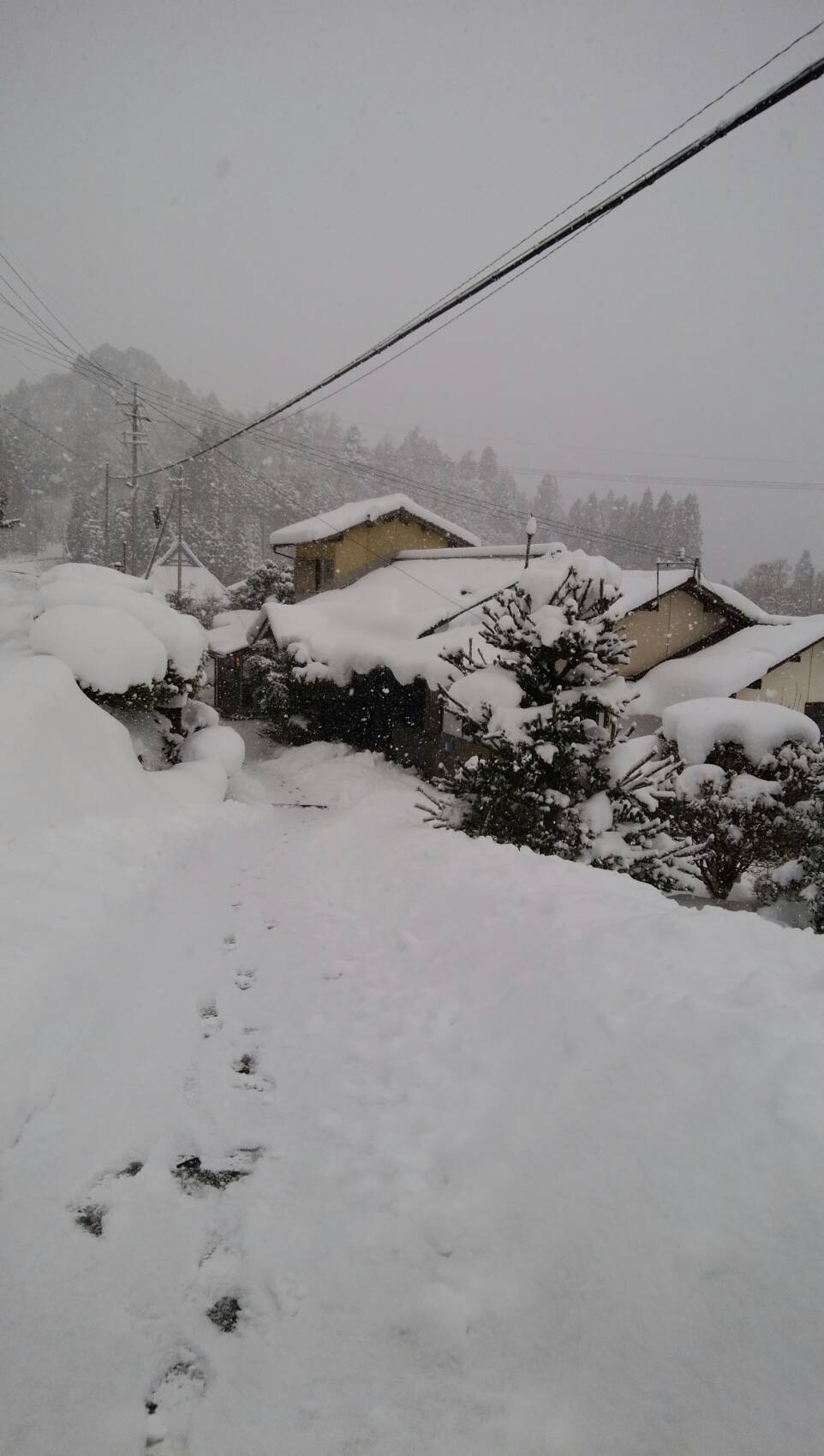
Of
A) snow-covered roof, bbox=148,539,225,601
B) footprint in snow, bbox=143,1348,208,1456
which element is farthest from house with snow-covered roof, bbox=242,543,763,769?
snow-covered roof, bbox=148,539,225,601

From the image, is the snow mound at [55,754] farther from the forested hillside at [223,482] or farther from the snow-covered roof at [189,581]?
the snow-covered roof at [189,581]

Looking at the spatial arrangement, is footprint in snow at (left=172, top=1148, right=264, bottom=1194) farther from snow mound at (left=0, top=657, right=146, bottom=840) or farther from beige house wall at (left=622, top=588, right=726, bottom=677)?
beige house wall at (left=622, top=588, right=726, bottom=677)

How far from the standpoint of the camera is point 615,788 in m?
7.88

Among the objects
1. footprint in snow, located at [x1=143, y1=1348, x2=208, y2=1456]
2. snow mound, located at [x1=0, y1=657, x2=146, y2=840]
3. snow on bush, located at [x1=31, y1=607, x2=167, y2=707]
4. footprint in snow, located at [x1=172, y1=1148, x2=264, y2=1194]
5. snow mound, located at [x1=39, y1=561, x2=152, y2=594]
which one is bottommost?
footprint in snow, located at [x1=172, y1=1148, x2=264, y2=1194]

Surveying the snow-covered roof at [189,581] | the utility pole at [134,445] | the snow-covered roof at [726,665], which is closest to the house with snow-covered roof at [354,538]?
the utility pole at [134,445]

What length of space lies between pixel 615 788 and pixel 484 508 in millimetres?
88985

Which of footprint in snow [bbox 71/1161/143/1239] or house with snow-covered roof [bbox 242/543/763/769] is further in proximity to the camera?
house with snow-covered roof [bbox 242/543/763/769]

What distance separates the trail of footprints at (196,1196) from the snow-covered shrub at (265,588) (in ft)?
84.7

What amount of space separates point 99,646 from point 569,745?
7.01 metres

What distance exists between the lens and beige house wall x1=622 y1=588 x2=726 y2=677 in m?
18.6

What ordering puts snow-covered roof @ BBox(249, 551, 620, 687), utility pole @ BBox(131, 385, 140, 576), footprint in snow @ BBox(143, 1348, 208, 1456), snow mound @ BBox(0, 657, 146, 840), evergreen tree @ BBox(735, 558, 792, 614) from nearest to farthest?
footprint in snow @ BBox(143, 1348, 208, 1456) → snow mound @ BBox(0, 657, 146, 840) → snow-covered roof @ BBox(249, 551, 620, 687) → utility pole @ BBox(131, 385, 140, 576) → evergreen tree @ BBox(735, 558, 792, 614)

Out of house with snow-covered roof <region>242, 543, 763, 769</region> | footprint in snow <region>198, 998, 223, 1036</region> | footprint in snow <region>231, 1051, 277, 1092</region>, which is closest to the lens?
footprint in snow <region>231, 1051, 277, 1092</region>

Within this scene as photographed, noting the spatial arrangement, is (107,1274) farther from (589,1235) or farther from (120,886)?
(120,886)

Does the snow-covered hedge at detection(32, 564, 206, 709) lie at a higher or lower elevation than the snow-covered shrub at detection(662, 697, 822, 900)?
higher
